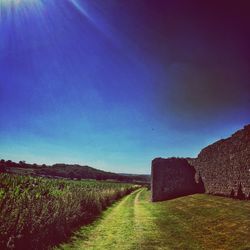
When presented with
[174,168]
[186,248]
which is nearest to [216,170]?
[174,168]

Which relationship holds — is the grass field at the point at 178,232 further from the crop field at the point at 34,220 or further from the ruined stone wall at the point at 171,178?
the ruined stone wall at the point at 171,178

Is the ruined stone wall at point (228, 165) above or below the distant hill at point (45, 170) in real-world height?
below

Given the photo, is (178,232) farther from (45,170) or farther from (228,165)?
(45,170)

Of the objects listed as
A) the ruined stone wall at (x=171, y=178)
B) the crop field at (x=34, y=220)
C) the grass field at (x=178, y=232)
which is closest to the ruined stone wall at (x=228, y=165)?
the grass field at (x=178, y=232)

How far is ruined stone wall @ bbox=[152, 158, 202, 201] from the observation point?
27.5m

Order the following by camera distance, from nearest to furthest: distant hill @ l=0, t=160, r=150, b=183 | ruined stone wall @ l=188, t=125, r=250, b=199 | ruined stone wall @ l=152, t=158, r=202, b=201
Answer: ruined stone wall @ l=188, t=125, r=250, b=199 → ruined stone wall @ l=152, t=158, r=202, b=201 → distant hill @ l=0, t=160, r=150, b=183

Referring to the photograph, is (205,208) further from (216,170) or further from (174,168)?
(174,168)

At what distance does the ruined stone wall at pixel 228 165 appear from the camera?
16594 mm

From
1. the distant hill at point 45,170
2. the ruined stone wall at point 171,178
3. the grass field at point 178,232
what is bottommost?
the grass field at point 178,232

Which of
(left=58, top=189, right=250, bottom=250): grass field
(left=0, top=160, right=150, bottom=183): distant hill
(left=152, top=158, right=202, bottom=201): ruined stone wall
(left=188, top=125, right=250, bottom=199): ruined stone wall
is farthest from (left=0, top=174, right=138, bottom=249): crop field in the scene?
(left=0, top=160, right=150, bottom=183): distant hill

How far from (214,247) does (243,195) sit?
8.71 m

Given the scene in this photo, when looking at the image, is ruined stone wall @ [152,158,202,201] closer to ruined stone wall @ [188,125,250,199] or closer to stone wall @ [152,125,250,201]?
stone wall @ [152,125,250,201]

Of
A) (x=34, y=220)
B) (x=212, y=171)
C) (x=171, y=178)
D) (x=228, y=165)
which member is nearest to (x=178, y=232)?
(x=34, y=220)

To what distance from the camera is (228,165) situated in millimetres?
18828
